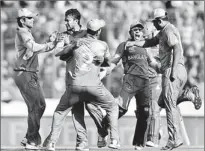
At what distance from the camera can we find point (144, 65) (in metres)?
16.9

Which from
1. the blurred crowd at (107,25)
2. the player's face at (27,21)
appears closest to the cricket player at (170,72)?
the player's face at (27,21)

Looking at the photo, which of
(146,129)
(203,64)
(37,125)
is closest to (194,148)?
(146,129)

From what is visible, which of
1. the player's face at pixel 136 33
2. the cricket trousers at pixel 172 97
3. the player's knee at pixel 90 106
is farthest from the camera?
the player's face at pixel 136 33

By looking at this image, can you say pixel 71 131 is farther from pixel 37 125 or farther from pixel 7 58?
pixel 37 125

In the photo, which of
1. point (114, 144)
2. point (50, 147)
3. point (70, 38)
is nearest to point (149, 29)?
point (70, 38)

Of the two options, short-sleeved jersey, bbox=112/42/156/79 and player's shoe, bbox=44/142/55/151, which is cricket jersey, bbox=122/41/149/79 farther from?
player's shoe, bbox=44/142/55/151

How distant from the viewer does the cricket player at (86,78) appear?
1537 centimetres

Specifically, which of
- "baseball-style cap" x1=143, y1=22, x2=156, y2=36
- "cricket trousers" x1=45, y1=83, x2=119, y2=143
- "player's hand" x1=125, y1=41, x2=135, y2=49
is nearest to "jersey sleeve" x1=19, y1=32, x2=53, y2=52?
"cricket trousers" x1=45, y1=83, x2=119, y2=143

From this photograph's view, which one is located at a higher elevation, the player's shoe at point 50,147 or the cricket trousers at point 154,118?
the cricket trousers at point 154,118

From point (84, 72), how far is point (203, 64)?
923 centimetres

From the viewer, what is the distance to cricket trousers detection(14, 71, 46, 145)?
16.2 meters

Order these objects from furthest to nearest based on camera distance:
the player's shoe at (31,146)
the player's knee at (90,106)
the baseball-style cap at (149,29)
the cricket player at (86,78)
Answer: the baseball-style cap at (149,29)
the player's shoe at (31,146)
the player's knee at (90,106)
the cricket player at (86,78)

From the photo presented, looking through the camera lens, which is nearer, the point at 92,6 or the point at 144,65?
the point at 144,65

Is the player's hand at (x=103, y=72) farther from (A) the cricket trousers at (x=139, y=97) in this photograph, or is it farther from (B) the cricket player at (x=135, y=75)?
(A) the cricket trousers at (x=139, y=97)
